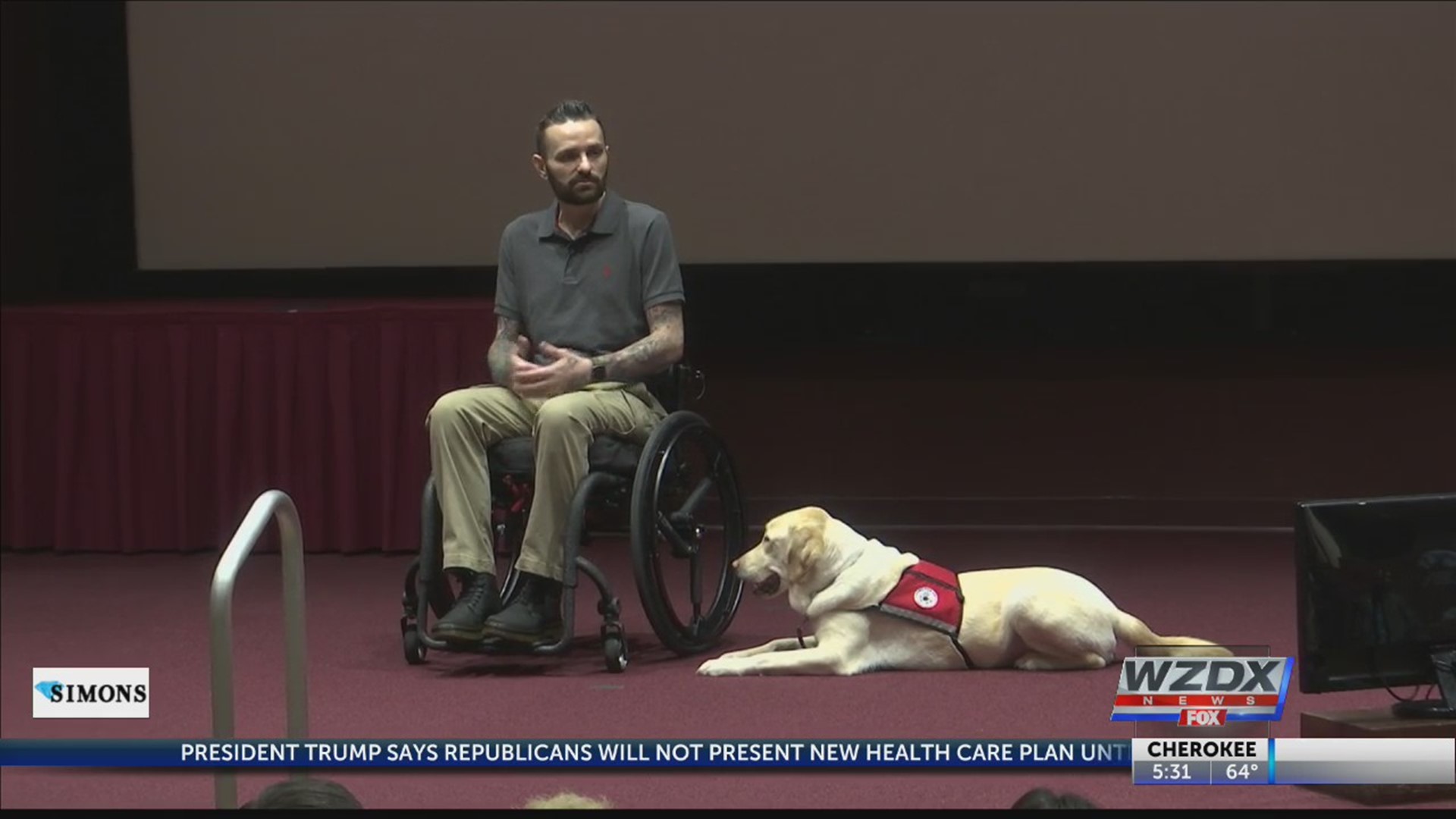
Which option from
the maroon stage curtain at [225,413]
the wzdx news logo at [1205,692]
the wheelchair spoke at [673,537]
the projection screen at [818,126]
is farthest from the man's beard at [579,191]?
the projection screen at [818,126]

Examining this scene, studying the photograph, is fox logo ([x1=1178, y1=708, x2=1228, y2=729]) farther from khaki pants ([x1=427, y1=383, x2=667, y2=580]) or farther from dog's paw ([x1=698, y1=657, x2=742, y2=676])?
khaki pants ([x1=427, y1=383, x2=667, y2=580])

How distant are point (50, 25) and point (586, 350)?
142 inches

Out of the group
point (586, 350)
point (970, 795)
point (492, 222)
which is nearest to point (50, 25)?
point (492, 222)

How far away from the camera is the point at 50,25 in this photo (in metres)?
6.98

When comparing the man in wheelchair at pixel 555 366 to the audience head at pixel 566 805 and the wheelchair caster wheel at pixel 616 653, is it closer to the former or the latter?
the wheelchair caster wheel at pixel 616 653

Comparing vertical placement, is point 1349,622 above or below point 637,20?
below

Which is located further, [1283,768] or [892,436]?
[892,436]

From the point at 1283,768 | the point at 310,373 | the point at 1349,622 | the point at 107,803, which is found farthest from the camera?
the point at 310,373

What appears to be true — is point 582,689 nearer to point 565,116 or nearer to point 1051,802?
point 565,116

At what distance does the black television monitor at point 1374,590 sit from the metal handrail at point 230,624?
4.69 ft

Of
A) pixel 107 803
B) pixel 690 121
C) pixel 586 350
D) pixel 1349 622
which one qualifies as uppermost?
pixel 690 121

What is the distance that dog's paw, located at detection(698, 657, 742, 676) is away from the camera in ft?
13.1

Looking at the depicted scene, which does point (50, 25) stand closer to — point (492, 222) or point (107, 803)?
point (492, 222)

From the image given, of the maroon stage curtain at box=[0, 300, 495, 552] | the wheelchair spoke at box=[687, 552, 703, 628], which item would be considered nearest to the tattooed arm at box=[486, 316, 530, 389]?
the wheelchair spoke at box=[687, 552, 703, 628]
